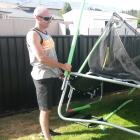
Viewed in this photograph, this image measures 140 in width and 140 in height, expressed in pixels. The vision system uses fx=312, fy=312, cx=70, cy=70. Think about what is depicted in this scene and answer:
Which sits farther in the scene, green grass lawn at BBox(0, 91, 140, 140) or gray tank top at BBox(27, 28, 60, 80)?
green grass lawn at BBox(0, 91, 140, 140)

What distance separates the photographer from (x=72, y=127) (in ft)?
16.2

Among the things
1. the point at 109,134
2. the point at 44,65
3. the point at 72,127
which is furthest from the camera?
the point at 72,127

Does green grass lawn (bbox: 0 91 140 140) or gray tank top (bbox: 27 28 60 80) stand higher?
gray tank top (bbox: 27 28 60 80)

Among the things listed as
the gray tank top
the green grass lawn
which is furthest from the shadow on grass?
the gray tank top

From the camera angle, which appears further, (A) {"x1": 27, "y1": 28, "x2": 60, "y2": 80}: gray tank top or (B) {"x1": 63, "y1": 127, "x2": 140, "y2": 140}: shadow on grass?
(B) {"x1": 63, "y1": 127, "x2": 140, "y2": 140}: shadow on grass

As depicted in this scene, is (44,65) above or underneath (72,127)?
above

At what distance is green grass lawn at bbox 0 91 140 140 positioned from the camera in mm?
4594

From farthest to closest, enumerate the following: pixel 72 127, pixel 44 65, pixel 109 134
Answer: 1. pixel 72 127
2. pixel 109 134
3. pixel 44 65

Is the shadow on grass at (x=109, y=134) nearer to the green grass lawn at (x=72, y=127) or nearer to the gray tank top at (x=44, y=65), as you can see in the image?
the green grass lawn at (x=72, y=127)

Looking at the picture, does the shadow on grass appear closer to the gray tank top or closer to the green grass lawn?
the green grass lawn

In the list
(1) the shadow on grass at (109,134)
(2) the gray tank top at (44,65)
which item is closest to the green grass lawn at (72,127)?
(1) the shadow on grass at (109,134)

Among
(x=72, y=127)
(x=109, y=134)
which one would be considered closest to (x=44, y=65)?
(x=72, y=127)

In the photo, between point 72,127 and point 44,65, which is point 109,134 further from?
point 44,65

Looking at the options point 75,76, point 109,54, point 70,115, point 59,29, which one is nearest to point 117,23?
point 109,54
